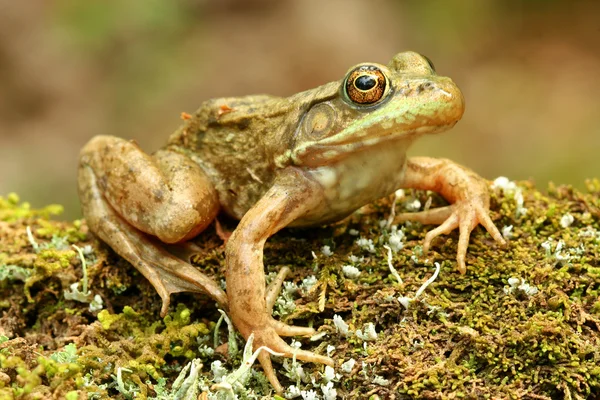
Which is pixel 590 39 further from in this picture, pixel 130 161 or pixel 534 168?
pixel 130 161

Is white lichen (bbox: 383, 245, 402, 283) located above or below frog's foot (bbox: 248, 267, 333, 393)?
above

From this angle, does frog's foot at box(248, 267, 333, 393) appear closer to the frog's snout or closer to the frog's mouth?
the frog's mouth

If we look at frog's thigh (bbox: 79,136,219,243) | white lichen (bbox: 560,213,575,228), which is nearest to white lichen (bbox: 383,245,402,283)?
white lichen (bbox: 560,213,575,228)

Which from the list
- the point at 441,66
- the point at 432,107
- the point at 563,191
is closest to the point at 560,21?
the point at 441,66

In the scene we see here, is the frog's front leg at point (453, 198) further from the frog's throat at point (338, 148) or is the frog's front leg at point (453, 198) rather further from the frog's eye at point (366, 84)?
the frog's eye at point (366, 84)

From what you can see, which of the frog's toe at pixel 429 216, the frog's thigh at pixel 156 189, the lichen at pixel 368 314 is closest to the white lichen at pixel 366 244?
the lichen at pixel 368 314
